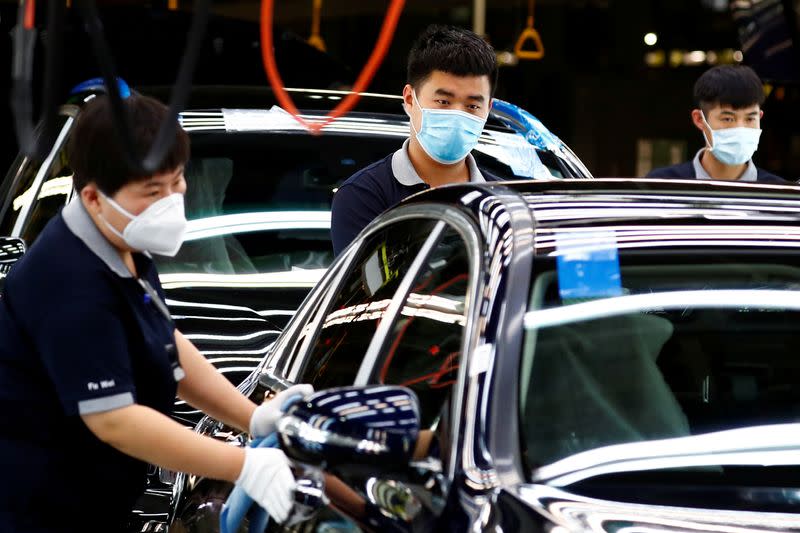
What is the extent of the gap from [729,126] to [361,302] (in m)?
3.38

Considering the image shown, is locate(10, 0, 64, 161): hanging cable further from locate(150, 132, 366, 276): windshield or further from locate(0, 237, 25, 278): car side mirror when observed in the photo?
locate(150, 132, 366, 276): windshield

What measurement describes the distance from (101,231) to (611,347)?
1108mm

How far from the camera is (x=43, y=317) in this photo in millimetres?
3027

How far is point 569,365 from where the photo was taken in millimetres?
2939

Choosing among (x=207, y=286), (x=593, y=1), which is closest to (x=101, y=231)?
(x=207, y=286)

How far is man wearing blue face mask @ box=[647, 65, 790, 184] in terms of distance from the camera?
6449 mm

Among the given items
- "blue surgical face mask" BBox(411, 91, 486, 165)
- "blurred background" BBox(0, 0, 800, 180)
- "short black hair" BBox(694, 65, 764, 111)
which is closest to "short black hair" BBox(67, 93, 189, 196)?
"blue surgical face mask" BBox(411, 91, 486, 165)

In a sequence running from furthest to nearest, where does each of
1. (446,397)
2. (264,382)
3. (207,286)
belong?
(207,286) → (264,382) → (446,397)

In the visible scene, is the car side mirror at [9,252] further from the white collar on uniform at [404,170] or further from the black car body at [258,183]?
the white collar on uniform at [404,170]

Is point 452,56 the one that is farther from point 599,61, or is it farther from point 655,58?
point 599,61

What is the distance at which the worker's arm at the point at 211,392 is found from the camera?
3.56 meters

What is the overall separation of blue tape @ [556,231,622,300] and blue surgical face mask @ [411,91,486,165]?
1.94 metres

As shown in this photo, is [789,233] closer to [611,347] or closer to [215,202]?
[611,347]

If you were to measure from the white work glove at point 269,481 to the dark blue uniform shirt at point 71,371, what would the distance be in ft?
0.91
